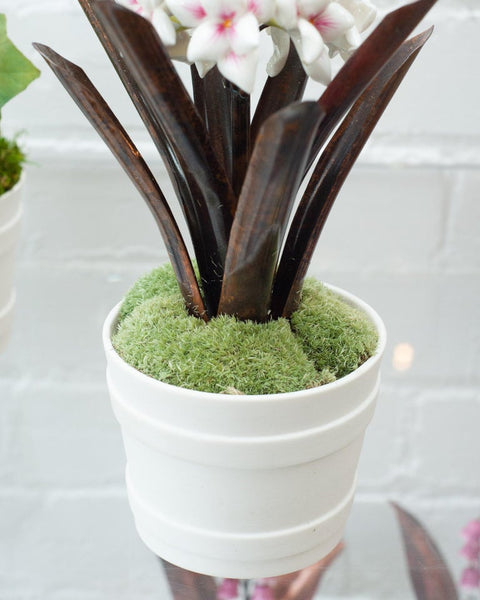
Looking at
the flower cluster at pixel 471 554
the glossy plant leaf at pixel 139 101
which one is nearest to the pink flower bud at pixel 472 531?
the flower cluster at pixel 471 554

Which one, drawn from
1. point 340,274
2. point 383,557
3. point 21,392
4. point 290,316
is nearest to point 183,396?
point 290,316

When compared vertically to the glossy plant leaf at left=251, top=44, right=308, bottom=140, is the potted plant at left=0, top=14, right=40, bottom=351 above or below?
below

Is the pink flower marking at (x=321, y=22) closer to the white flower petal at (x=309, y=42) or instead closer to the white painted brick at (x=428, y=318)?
the white flower petal at (x=309, y=42)

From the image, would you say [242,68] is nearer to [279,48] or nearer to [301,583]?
[279,48]

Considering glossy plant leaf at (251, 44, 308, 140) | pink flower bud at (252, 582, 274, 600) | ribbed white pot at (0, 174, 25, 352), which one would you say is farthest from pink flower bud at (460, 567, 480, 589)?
ribbed white pot at (0, 174, 25, 352)

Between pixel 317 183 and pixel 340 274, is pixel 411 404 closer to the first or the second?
pixel 340 274

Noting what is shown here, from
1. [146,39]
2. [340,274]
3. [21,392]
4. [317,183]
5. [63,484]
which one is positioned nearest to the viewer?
[146,39]

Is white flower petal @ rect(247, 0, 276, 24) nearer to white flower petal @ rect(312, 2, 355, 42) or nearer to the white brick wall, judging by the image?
white flower petal @ rect(312, 2, 355, 42)
